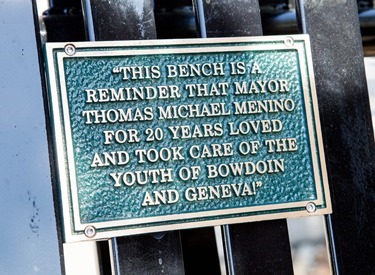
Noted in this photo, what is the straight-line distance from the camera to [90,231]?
283 centimetres

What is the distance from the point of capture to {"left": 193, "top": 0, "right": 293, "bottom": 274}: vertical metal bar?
310cm

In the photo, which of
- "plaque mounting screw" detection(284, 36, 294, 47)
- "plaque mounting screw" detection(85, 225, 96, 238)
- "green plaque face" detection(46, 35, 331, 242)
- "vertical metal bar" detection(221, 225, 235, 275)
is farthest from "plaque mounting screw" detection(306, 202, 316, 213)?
"plaque mounting screw" detection(85, 225, 96, 238)

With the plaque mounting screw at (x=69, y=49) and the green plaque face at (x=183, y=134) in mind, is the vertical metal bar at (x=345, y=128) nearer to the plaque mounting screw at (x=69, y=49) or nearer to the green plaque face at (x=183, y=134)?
the green plaque face at (x=183, y=134)

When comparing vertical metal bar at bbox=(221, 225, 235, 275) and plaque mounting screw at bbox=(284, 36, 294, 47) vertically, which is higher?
plaque mounting screw at bbox=(284, 36, 294, 47)

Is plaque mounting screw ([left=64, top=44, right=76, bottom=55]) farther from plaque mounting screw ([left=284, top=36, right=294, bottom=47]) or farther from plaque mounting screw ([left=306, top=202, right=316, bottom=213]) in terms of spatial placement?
plaque mounting screw ([left=306, top=202, right=316, bottom=213])

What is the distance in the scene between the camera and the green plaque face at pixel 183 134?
2.88m

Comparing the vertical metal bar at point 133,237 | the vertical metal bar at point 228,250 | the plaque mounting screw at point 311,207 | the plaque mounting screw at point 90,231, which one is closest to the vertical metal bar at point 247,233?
the vertical metal bar at point 228,250

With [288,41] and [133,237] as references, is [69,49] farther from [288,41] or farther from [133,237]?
[288,41]

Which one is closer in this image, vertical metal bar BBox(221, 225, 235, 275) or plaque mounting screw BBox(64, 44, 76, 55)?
plaque mounting screw BBox(64, 44, 76, 55)

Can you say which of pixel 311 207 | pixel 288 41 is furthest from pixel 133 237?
pixel 288 41

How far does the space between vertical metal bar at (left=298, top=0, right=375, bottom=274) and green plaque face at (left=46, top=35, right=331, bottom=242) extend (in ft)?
0.42

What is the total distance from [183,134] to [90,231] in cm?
48

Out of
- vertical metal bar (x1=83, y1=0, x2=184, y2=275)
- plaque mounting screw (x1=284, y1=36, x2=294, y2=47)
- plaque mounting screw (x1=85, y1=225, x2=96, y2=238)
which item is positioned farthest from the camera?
plaque mounting screw (x1=284, y1=36, x2=294, y2=47)

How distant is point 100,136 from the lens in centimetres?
290
